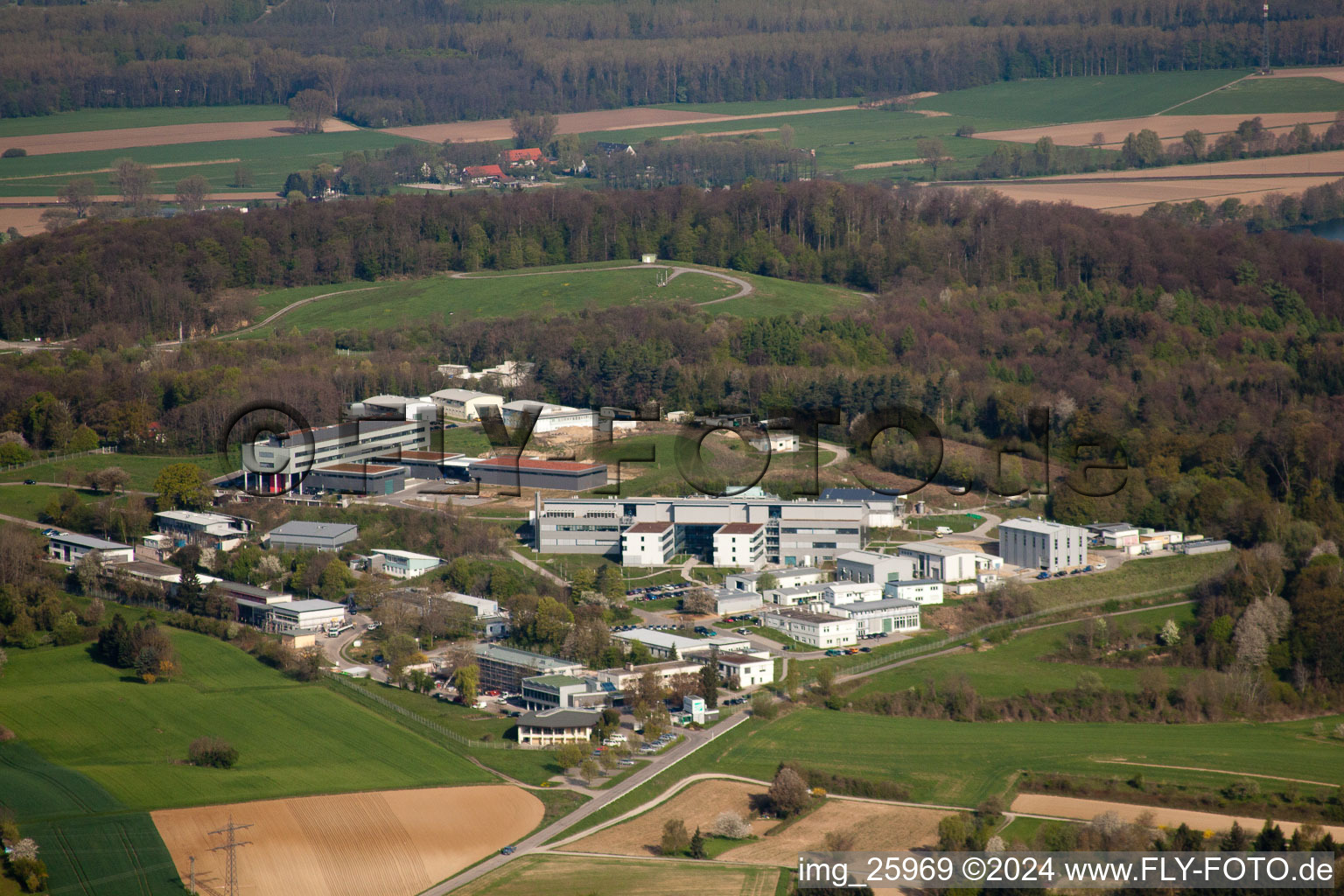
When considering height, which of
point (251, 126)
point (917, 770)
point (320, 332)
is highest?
point (251, 126)

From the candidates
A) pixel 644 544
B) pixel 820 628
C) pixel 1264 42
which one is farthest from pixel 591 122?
pixel 820 628

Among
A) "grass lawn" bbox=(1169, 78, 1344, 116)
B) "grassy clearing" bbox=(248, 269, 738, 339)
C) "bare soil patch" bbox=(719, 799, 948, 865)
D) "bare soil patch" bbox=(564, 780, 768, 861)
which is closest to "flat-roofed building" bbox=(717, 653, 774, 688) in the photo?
"bare soil patch" bbox=(564, 780, 768, 861)

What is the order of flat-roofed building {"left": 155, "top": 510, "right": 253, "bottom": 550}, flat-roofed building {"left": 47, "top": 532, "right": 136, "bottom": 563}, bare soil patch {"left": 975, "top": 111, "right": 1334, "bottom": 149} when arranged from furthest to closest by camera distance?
bare soil patch {"left": 975, "top": 111, "right": 1334, "bottom": 149} < flat-roofed building {"left": 155, "top": 510, "right": 253, "bottom": 550} < flat-roofed building {"left": 47, "top": 532, "right": 136, "bottom": 563}

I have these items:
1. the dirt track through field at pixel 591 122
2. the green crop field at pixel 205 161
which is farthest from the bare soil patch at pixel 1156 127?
the green crop field at pixel 205 161

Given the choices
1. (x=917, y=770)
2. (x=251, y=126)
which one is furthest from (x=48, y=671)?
(x=251, y=126)

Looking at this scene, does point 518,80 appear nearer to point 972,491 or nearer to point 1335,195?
point 1335,195

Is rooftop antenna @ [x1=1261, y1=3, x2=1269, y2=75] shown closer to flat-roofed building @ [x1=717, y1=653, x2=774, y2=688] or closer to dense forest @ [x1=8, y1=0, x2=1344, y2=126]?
dense forest @ [x1=8, y1=0, x2=1344, y2=126]
